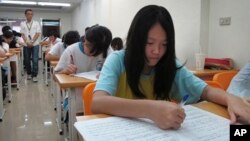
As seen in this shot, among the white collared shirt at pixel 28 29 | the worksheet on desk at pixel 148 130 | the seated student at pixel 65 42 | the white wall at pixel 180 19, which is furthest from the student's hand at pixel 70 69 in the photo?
the white collared shirt at pixel 28 29

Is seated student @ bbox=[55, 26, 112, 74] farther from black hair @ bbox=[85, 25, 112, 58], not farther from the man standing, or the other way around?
the man standing

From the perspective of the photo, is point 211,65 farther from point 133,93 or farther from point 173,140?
point 173,140

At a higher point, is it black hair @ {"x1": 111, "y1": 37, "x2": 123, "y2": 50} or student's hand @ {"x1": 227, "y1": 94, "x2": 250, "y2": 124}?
black hair @ {"x1": 111, "y1": 37, "x2": 123, "y2": 50}

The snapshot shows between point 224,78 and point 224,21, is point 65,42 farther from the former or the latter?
point 224,78

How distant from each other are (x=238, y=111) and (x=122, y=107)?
0.39 m

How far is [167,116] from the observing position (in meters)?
0.73

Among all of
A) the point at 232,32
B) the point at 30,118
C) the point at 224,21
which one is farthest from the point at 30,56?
the point at 232,32

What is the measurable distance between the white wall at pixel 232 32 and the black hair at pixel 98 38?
1364 millimetres

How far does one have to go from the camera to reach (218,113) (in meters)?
0.91

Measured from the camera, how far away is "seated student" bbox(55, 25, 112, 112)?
213 centimetres

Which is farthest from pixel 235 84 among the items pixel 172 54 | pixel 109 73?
pixel 109 73

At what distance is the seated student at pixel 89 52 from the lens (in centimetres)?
213

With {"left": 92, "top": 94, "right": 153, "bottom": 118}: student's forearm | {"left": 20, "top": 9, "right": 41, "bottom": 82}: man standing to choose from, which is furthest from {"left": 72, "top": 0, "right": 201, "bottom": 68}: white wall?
{"left": 20, "top": 9, "right": 41, "bottom": 82}: man standing

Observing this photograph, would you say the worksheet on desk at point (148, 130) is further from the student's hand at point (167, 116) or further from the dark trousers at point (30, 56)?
the dark trousers at point (30, 56)
